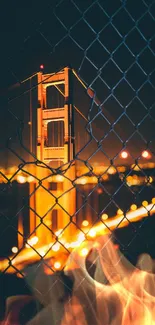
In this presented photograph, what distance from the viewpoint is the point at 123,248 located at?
3.10 ft

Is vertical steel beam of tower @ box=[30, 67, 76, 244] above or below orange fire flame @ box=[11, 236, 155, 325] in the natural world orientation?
above

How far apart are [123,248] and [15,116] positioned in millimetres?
469

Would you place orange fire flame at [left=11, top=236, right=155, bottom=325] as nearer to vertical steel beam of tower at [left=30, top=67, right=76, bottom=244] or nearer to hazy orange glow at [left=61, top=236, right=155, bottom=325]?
hazy orange glow at [left=61, top=236, right=155, bottom=325]

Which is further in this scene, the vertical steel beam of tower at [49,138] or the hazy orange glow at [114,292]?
the hazy orange glow at [114,292]

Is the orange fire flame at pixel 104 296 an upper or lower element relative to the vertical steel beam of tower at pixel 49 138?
lower

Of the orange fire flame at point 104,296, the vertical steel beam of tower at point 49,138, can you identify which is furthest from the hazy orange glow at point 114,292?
the vertical steel beam of tower at point 49,138

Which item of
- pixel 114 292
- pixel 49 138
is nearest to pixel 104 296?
pixel 114 292

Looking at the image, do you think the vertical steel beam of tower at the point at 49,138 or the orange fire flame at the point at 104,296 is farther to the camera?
the orange fire flame at the point at 104,296

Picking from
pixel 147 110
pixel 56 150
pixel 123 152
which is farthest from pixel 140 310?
pixel 56 150

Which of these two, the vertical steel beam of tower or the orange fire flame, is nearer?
the vertical steel beam of tower

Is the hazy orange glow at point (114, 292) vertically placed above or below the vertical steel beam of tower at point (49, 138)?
below

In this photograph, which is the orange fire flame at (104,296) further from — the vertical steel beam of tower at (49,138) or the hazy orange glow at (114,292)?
the vertical steel beam of tower at (49,138)

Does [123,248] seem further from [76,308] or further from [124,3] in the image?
[124,3]

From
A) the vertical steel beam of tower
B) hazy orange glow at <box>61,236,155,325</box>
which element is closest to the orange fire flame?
hazy orange glow at <box>61,236,155,325</box>
